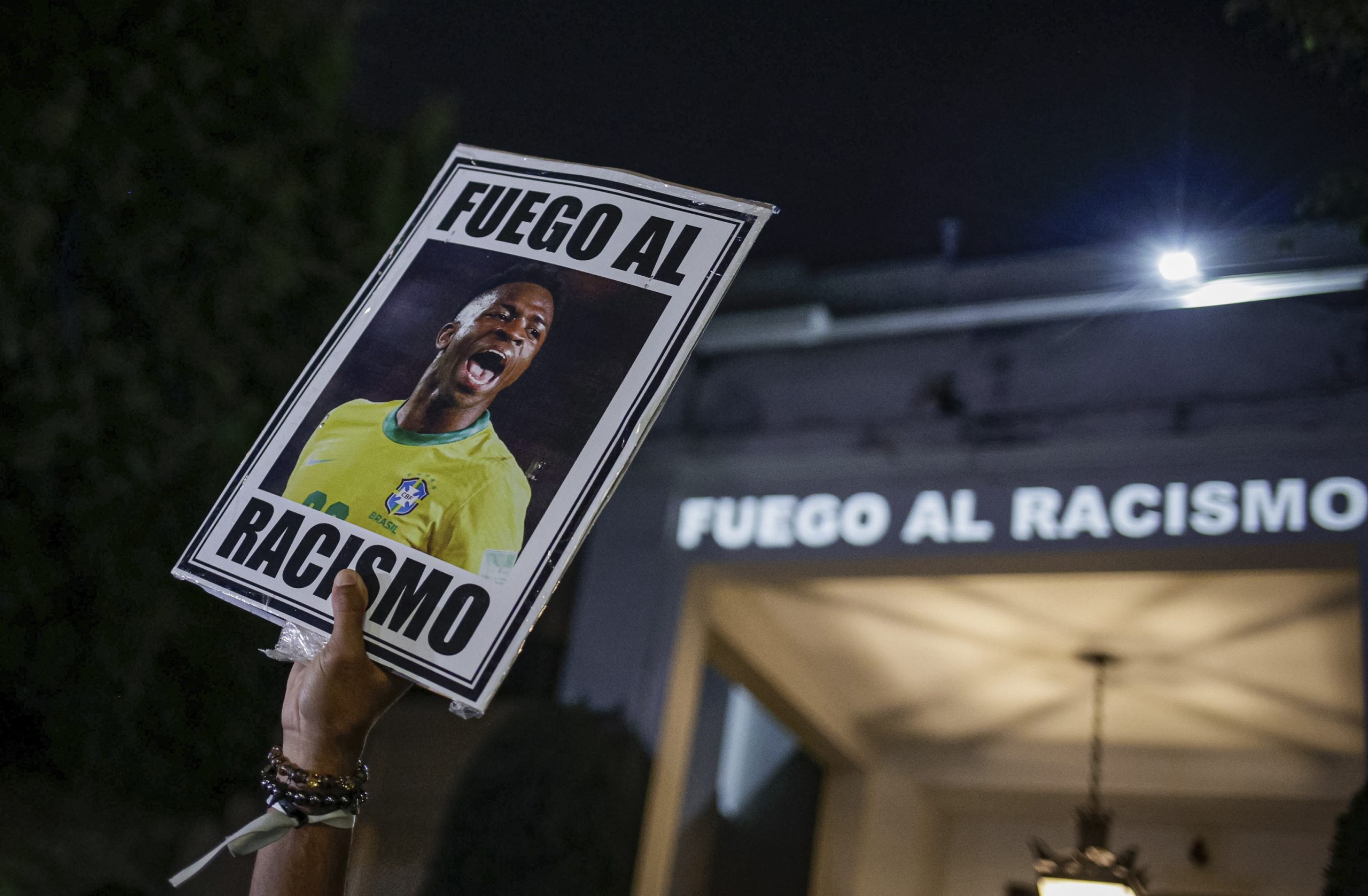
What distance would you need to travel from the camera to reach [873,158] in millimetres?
5848

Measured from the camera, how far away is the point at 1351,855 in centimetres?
350

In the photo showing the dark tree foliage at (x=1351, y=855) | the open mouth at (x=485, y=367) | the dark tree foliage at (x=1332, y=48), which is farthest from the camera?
the dark tree foliage at (x=1332, y=48)

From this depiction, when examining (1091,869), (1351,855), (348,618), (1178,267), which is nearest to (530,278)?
(348,618)

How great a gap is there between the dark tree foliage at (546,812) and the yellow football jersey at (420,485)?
4154 mm

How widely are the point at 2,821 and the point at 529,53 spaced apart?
4.02 m

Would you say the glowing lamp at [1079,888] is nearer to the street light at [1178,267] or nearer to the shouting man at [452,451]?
the street light at [1178,267]

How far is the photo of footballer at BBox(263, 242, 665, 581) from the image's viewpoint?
1.24 m

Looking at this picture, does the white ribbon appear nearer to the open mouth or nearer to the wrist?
the wrist

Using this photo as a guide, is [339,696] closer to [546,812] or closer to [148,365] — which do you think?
[546,812]

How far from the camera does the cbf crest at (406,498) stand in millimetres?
1259

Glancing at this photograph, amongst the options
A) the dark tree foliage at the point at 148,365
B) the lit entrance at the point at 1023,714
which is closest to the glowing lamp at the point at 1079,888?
the lit entrance at the point at 1023,714

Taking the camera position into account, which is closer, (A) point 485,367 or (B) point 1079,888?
(A) point 485,367

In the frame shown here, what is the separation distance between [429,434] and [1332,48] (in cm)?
428

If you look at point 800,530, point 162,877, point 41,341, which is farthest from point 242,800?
point 800,530
